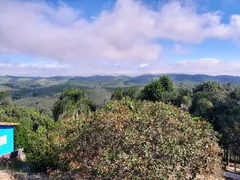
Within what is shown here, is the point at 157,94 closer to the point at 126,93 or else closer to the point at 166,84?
the point at 166,84

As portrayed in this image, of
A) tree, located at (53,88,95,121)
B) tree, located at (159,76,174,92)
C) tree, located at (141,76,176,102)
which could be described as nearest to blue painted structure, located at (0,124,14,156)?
tree, located at (53,88,95,121)

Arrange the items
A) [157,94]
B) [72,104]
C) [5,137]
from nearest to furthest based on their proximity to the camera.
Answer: [5,137], [72,104], [157,94]

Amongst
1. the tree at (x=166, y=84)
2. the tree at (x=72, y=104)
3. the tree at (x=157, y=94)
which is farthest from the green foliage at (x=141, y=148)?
the tree at (x=166, y=84)

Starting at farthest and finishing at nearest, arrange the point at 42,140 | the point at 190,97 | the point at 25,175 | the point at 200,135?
the point at 190,97 < the point at 42,140 < the point at 25,175 < the point at 200,135

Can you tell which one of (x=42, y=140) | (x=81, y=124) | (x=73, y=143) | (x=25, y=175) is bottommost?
(x=25, y=175)

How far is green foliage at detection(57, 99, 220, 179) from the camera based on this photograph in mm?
7020

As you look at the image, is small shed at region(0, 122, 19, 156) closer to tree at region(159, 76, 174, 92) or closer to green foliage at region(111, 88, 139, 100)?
green foliage at region(111, 88, 139, 100)

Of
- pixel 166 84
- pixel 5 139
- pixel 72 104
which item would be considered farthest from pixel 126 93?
pixel 5 139

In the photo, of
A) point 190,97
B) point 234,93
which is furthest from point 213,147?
point 190,97

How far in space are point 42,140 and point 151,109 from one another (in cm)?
619

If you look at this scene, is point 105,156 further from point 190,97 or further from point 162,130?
point 190,97

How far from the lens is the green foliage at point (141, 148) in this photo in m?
7.02

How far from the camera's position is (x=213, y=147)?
8.56 m

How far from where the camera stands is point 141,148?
7.32 meters
